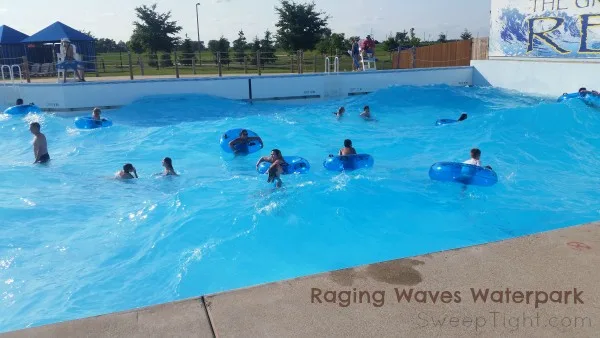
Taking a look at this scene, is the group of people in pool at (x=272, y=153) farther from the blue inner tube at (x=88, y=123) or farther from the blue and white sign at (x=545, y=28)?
the blue and white sign at (x=545, y=28)

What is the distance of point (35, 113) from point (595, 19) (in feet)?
63.4

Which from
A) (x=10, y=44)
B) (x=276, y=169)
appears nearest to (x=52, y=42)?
(x=10, y=44)

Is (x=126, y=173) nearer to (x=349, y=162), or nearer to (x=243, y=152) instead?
(x=243, y=152)

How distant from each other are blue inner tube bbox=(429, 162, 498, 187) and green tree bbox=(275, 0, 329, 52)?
82.0 feet

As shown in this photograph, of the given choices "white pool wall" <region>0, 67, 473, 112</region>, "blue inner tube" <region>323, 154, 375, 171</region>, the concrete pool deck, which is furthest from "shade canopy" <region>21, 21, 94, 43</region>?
the concrete pool deck

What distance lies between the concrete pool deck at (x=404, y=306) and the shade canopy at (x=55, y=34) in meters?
25.7

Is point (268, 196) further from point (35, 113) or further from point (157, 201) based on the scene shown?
point (35, 113)

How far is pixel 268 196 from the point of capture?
8211 mm

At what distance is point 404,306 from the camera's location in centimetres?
247

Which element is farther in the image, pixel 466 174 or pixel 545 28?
pixel 545 28

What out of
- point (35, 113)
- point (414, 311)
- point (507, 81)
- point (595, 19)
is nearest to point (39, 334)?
point (414, 311)

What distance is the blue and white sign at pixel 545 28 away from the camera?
56.6 ft

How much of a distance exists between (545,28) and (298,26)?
16655mm

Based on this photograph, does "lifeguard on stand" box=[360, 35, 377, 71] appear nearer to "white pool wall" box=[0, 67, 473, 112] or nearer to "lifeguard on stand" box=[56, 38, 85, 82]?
"white pool wall" box=[0, 67, 473, 112]
